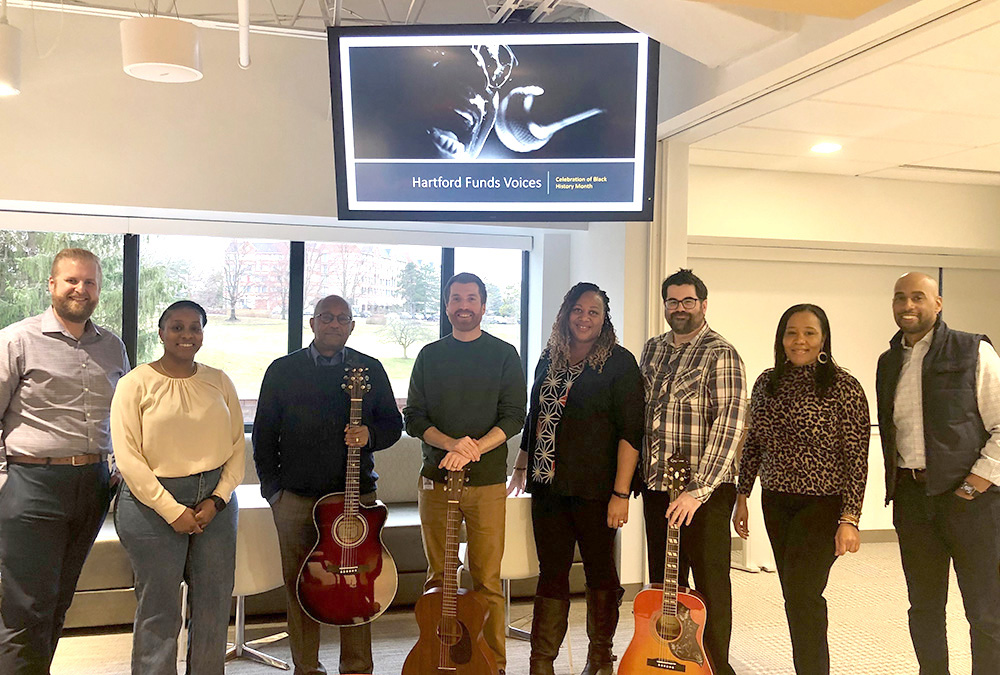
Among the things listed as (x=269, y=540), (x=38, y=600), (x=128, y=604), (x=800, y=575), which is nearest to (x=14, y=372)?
(x=38, y=600)

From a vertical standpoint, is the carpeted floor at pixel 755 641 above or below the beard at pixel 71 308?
below

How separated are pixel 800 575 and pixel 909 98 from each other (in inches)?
88.1

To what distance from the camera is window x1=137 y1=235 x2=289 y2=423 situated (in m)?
5.01

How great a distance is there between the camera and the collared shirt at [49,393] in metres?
3.08

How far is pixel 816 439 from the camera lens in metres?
3.07

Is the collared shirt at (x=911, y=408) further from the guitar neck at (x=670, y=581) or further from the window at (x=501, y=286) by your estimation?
the window at (x=501, y=286)

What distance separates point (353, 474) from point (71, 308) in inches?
47.7

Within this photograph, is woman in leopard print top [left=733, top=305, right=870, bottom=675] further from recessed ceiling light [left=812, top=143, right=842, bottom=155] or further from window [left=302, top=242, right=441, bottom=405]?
window [left=302, top=242, right=441, bottom=405]

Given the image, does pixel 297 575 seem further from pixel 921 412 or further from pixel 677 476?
pixel 921 412

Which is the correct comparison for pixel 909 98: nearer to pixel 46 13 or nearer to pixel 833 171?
pixel 833 171

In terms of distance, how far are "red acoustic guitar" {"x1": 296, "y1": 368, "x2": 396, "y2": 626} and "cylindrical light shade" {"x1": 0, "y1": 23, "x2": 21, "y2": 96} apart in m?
2.09

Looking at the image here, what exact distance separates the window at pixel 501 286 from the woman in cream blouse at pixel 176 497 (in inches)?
106

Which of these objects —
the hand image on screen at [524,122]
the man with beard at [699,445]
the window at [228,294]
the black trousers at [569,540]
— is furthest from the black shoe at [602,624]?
the window at [228,294]

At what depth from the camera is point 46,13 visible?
4.34 metres
